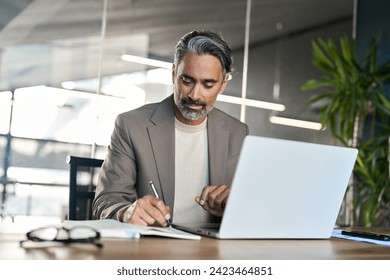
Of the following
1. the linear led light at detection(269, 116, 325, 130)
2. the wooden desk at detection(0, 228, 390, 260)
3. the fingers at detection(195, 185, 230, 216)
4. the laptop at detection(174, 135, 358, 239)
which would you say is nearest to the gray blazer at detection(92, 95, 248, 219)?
the fingers at detection(195, 185, 230, 216)

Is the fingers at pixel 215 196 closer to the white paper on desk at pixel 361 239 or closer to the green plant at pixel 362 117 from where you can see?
the white paper on desk at pixel 361 239

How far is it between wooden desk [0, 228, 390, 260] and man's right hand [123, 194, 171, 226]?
0.18 m

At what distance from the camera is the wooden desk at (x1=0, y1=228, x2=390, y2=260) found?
43.2 inches

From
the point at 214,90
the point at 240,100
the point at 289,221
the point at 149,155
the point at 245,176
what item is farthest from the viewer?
the point at 240,100

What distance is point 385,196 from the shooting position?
4.57m

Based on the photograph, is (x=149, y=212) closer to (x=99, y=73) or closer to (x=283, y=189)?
(x=283, y=189)

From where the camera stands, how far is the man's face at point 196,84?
7.86 feet

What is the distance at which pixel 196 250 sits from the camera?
128cm

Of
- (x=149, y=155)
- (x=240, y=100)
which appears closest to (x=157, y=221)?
(x=149, y=155)

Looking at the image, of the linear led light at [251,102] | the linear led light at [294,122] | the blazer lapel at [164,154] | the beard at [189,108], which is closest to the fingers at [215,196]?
the blazer lapel at [164,154]

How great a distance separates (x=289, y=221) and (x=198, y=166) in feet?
2.97

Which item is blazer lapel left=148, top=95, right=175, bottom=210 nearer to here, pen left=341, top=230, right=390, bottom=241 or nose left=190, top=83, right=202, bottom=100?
nose left=190, top=83, right=202, bottom=100

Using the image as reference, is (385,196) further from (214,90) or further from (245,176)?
(245,176)

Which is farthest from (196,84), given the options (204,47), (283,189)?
(283,189)
